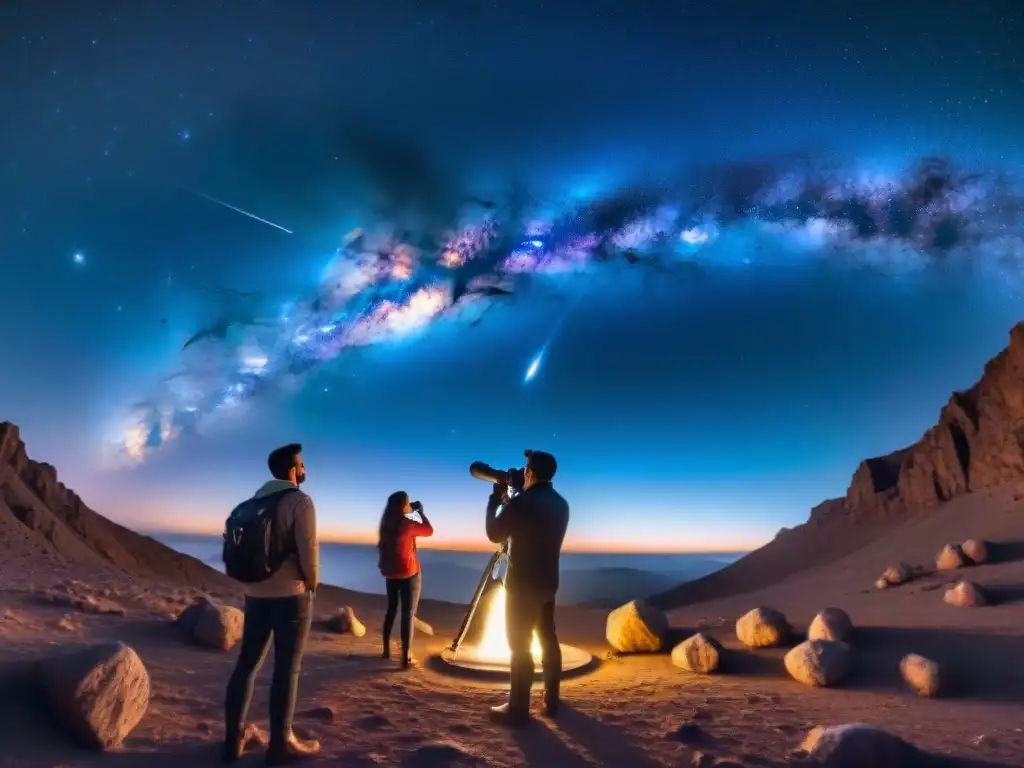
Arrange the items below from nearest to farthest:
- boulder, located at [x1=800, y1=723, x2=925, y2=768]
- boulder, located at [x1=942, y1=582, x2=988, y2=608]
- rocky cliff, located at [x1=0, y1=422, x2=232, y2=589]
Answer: boulder, located at [x1=800, y1=723, x2=925, y2=768]
boulder, located at [x1=942, y1=582, x2=988, y2=608]
rocky cliff, located at [x1=0, y1=422, x2=232, y2=589]

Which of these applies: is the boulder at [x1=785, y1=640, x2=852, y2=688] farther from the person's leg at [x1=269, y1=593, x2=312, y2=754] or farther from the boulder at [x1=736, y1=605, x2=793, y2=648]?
the person's leg at [x1=269, y1=593, x2=312, y2=754]

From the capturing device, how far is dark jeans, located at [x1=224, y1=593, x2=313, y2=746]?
4133mm

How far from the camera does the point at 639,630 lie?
9195 millimetres

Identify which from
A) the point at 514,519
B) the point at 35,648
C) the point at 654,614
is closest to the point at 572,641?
the point at 654,614

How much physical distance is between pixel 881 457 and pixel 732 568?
10207 mm

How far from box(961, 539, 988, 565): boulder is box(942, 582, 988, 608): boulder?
14.3 ft

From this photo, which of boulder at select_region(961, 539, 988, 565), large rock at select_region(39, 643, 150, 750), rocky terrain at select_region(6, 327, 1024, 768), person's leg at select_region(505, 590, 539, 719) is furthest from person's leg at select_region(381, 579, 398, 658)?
boulder at select_region(961, 539, 988, 565)

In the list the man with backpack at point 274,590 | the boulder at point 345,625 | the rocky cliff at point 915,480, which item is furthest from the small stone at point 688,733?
the rocky cliff at point 915,480

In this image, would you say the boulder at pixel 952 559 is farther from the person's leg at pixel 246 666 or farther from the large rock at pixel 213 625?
the person's leg at pixel 246 666

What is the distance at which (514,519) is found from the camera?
5406 mm

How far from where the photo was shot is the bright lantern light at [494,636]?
829cm

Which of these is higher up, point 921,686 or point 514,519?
point 514,519

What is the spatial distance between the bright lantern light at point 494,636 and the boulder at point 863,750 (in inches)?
175

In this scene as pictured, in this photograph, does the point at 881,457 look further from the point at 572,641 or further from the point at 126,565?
the point at 126,565
